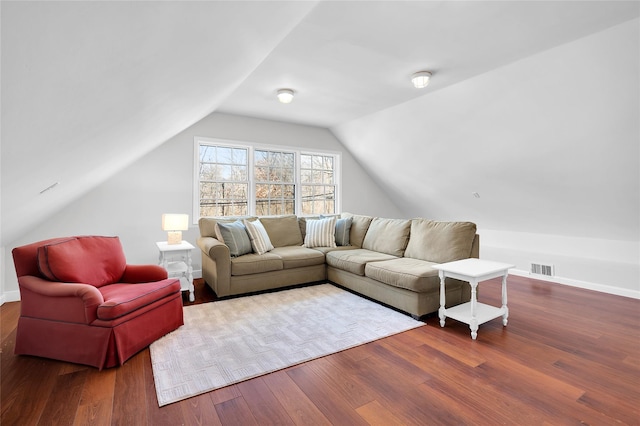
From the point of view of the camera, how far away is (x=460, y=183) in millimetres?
4898

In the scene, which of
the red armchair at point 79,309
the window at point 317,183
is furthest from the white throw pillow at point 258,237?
the window at point 317,183

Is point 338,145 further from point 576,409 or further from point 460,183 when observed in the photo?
point 576,409

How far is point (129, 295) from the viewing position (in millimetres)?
2350

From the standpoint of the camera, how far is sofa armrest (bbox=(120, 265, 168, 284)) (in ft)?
9.34

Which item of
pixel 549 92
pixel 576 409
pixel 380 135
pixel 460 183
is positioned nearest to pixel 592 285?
pixel 460 183

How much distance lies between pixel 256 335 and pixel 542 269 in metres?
4.18

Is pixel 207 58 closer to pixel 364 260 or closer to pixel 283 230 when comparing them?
pixel 364 260

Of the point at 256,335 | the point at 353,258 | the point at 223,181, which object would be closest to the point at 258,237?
the point at 353,258

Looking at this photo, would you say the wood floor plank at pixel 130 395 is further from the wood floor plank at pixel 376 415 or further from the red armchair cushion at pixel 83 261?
the wood floor plank at pixel 376 415

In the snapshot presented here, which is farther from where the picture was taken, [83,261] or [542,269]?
[542,269]

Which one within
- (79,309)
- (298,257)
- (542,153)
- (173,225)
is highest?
(542,153)

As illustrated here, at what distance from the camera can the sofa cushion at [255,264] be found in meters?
3.64

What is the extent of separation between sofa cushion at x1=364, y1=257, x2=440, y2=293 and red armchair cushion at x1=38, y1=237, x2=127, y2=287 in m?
2.47

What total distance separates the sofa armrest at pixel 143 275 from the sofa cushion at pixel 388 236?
260 cm
